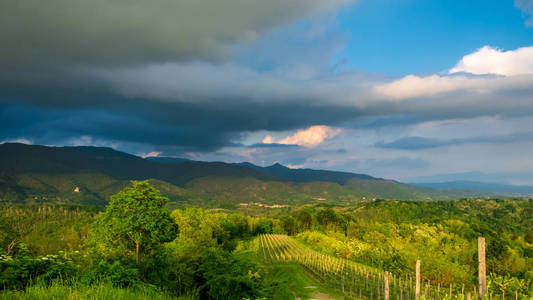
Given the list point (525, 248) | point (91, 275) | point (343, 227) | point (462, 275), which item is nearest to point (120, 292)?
point (91, 275)

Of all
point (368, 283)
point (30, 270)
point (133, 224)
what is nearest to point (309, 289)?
point (368, 283)

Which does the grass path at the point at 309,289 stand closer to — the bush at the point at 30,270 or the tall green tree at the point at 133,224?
the tall green tree at the point at 133,224

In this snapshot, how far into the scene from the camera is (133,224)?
2359 centimetres

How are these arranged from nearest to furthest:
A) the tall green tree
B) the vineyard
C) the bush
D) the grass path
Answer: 1. the bush
2. the tall green tree
3. the grass path
4. the vineyard

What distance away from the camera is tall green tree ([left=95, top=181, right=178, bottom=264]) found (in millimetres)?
23688

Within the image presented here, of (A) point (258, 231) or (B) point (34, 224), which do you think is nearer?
(A) point (258, 231)

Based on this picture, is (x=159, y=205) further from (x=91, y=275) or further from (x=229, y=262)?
(x=91, y=275)

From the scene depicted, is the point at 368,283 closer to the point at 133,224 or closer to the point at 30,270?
the point at 133,224

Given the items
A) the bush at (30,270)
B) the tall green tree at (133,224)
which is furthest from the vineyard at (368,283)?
the bush at (30,270)

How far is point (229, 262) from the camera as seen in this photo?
16.5m

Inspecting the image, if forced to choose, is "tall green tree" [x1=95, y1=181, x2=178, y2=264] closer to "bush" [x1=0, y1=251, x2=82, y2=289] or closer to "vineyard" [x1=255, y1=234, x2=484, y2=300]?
"bush" [x1=0, y1=251, x2=82, y2=289]

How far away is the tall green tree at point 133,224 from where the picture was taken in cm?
2369

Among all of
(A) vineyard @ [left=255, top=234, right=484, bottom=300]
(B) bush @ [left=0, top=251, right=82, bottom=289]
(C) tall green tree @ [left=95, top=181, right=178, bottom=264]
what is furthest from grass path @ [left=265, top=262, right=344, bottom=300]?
(B) bush @ [left=0, top=251, right=82, bottom=289]

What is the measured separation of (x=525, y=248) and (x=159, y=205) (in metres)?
120
